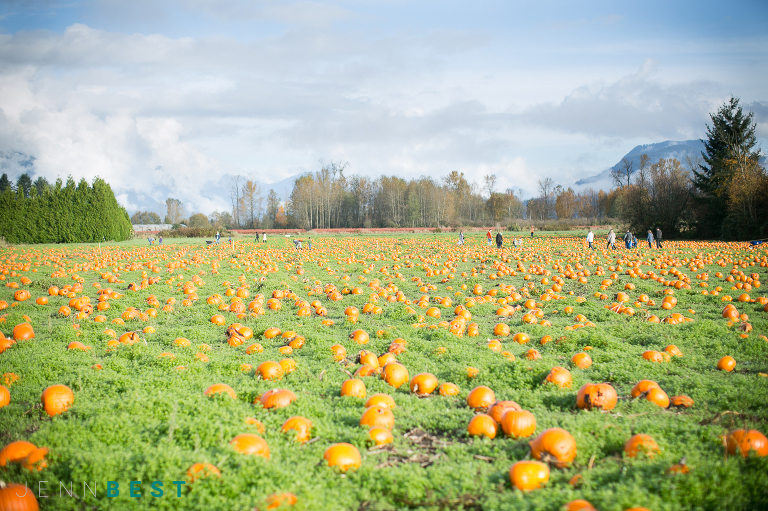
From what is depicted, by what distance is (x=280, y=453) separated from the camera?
13.2 feet

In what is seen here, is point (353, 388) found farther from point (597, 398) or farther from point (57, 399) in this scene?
point (57, 399)

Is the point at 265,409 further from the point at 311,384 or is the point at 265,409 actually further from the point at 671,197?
the point at 671,197

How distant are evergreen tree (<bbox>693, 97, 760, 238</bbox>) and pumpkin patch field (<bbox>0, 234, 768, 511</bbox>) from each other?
33.7 m

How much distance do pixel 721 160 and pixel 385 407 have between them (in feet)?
154

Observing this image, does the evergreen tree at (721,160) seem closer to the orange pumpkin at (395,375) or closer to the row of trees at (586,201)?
the row of trees at (586,201)

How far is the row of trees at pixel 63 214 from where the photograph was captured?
43125 mm

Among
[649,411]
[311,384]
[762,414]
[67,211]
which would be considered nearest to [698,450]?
[649,411]

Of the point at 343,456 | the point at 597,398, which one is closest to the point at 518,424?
the point at 597,398

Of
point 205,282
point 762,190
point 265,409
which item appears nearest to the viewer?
point 265,409

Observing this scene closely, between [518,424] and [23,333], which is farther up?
[23,333]

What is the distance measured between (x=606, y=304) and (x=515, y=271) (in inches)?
263

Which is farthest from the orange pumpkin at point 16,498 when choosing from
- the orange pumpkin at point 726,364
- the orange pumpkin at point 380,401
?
the orange pumpkin at point 726,364

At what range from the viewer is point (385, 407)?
15.7 ft

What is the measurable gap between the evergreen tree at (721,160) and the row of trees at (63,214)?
199 feet
